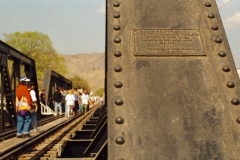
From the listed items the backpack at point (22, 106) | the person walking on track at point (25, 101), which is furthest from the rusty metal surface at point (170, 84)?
the backpack at point (22, 106)

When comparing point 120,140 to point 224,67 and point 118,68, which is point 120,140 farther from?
point 224,67

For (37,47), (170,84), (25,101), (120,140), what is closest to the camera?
(120,140)

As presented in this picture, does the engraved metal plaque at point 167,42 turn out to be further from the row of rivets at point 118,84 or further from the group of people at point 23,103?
the group of people at point 23,103

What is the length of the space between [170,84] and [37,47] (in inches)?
1980

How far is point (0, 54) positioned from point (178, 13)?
9590mm

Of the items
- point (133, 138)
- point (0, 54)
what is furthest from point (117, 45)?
point (0, 54)

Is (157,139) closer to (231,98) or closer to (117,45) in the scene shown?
(231,98)

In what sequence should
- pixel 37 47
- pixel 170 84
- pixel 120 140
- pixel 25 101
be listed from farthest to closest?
pixel 37 47, pixel 25 101, pixel 170 84, pixel 120 140

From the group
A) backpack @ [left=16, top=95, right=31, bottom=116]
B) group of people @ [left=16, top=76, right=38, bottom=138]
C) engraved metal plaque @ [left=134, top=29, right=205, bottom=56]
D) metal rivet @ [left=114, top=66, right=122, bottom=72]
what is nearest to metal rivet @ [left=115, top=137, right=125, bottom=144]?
metal rivet @ [left=114, top=66, right=122, bottom=72]

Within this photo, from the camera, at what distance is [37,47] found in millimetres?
50562

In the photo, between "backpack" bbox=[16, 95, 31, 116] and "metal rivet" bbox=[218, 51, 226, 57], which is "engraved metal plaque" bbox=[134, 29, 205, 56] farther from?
"backpack" bbox=[16, 95, 31, 116]

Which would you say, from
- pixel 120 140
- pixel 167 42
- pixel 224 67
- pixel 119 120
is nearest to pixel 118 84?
pixel 119 120

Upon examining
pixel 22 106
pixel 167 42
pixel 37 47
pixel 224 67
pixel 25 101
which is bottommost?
pixel 224 67

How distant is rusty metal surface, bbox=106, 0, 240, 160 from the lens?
200cm
